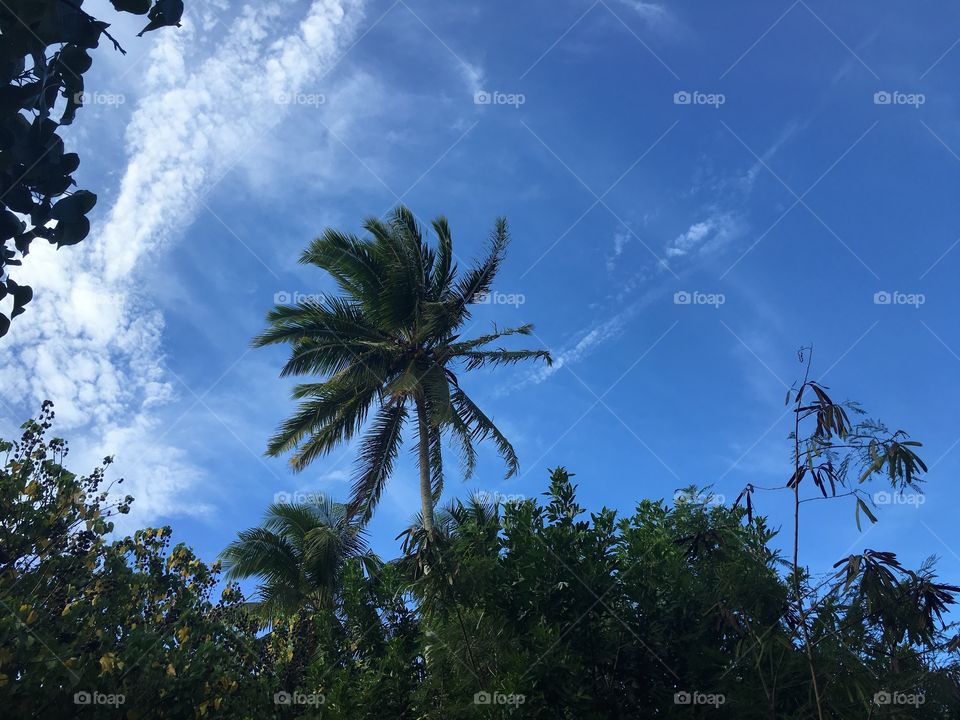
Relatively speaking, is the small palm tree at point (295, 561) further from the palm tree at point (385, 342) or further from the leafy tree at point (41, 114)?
the leafy tree at point (41, 114)

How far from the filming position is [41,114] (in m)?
2.42

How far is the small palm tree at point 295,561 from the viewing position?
15.0 meters

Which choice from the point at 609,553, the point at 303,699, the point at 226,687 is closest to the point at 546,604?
the point at 609,553

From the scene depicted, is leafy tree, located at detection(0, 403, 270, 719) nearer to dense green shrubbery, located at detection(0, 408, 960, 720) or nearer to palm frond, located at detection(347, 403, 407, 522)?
dense green shrubbery, located at detection(0, 408, 960, 720)

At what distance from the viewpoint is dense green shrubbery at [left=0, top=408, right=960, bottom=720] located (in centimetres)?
633

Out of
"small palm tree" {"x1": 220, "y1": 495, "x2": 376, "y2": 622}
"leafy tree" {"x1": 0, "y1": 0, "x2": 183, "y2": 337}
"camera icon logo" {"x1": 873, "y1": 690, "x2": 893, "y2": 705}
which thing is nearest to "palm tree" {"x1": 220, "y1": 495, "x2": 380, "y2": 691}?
"small palm tree" {"x1": 220, "y1": 495, "x2": 376, "y2": 622}

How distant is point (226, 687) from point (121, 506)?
230 centimetres

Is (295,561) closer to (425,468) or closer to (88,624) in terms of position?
(425,468)

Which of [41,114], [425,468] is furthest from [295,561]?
[41,114]

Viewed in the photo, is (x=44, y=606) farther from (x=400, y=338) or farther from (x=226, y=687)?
(x=400, y=338)

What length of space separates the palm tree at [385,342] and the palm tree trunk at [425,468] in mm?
35

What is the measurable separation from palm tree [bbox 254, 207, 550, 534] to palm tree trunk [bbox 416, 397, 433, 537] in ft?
0.12

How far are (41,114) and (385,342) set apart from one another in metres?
15.6

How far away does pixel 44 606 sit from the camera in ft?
22.1
